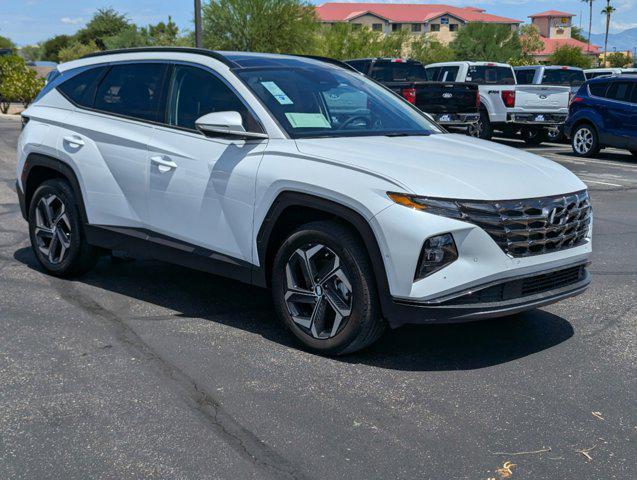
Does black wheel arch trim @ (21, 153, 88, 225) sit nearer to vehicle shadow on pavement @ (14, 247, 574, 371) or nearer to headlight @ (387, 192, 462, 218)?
vehicle shadow on pavement @ (14, 247, 574, 371)

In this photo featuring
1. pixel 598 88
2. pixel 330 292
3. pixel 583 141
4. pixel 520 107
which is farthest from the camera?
pixel 520 107

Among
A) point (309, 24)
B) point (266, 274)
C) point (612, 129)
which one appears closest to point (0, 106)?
point (309, 24)

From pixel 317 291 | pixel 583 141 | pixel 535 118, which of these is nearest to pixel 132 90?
pixel 317 291

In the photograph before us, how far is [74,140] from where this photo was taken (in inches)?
248

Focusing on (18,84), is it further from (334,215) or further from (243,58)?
(334,215)

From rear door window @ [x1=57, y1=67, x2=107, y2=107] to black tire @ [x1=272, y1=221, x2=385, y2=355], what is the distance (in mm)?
2421

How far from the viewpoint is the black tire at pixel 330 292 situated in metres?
4.62

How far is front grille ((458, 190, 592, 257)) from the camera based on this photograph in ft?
14.5

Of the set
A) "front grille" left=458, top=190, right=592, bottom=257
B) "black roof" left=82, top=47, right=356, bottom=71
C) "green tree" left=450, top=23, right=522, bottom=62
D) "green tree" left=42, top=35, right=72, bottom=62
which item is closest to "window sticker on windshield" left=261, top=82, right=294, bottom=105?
"black roof" left=82, top=47, right=356, bottom=71

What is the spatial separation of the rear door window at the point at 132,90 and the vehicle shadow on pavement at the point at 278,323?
134 centimetres

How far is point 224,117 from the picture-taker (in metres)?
5.08

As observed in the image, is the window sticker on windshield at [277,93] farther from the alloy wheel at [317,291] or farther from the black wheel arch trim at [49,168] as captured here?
the black wheel arch trim at [49,168]

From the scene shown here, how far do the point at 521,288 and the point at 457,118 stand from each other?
14.1 m

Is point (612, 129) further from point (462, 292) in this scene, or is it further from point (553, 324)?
point (462, 292)
